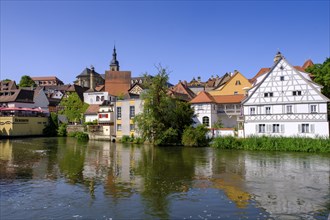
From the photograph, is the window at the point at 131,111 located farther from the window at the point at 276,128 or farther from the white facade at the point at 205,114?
the window at the point at 276,128

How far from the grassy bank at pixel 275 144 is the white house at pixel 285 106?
6.98 feet

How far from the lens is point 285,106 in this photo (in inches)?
1497

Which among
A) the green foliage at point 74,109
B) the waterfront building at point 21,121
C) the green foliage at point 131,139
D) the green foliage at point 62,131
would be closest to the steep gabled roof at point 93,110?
the green foliage at point 62,131

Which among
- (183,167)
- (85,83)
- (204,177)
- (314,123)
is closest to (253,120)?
(314,123)

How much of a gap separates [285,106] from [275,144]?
17.8 ft

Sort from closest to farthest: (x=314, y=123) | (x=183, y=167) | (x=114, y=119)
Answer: (x=183, y=167)
(x=314, y=123)
(x=114, y=119)

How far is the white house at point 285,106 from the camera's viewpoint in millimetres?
36094

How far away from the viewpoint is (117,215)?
13.0m

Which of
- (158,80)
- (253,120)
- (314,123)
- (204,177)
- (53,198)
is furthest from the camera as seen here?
(158,80)

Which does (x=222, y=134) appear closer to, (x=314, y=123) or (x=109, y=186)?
(x=314, y=123)

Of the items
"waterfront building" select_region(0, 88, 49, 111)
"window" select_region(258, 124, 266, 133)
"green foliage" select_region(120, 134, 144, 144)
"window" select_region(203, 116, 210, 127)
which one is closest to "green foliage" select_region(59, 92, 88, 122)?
"waterfront building" select_region(0, 88, 49, 111)

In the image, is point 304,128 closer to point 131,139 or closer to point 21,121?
point 131,139

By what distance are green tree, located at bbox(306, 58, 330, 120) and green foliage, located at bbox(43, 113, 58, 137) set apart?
55155 mm

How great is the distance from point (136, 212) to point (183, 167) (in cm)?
1216
